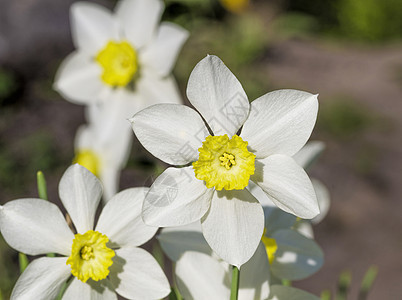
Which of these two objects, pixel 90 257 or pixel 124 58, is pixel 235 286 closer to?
pixel 90 257

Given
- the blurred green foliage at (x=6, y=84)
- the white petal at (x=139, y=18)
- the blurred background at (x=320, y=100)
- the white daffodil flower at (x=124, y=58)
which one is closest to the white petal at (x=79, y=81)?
the white daffodil flower at (x=124, y=58)

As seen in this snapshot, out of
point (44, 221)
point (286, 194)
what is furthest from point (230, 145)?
point (44, 221)

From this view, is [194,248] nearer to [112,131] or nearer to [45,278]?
[45,278]

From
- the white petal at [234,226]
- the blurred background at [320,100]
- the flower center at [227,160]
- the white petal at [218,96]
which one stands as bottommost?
the blurred background at [320,100]

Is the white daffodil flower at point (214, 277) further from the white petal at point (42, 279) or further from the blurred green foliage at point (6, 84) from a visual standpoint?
the blurred green foliage at point (6, 84)

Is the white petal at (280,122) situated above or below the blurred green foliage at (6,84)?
above

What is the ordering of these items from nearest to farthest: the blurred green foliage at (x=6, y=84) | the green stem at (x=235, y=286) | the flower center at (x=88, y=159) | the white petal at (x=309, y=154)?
the green stem at (x=235, y=286) < the white petal at (x=309, y=154) < the flower center at (x=88, y=159) < the blurred green foliage at (x=6, y=84)

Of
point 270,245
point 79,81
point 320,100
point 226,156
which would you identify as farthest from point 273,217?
point 320,100
